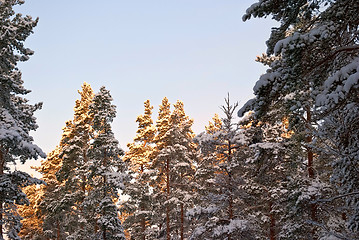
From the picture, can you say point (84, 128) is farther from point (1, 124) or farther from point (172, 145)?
point (1, 124)

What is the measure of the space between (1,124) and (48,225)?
23.4 metres

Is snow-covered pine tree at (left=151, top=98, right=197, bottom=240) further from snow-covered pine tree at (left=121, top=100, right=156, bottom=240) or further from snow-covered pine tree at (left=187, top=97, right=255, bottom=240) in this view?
snow-covered pine tree at (left=187, top=97, right=255, bottom=240)

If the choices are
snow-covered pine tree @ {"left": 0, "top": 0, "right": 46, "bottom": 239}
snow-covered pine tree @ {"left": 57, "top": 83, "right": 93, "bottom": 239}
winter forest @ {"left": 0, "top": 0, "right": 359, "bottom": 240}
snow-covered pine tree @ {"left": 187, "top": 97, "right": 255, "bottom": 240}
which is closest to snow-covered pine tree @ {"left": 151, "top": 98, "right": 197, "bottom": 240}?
winter forest @ {"left": 0, "top": 0, "right": 359, "bottom": 240}

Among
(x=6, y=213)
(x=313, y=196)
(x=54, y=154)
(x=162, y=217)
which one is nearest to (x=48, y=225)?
(x=54, y=154)

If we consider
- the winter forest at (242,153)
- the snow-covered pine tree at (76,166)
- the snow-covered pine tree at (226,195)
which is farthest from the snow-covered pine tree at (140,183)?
the snow-covered pine tree at (226,195)

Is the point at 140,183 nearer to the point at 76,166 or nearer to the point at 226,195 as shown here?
the point at 76,166

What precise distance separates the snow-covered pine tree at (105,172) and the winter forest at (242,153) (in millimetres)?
67

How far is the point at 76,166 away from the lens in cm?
2239

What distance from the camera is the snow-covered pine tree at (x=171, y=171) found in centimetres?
2438

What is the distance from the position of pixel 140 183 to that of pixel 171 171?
290 cm

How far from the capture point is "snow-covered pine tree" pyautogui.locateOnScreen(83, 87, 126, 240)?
1744 centimetres

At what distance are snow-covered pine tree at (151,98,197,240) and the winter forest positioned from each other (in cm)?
12

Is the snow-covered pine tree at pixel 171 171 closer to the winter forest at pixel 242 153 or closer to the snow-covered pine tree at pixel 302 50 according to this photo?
the winter forest at pixel 242 153

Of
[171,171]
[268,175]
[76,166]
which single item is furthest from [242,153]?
[76,166]
